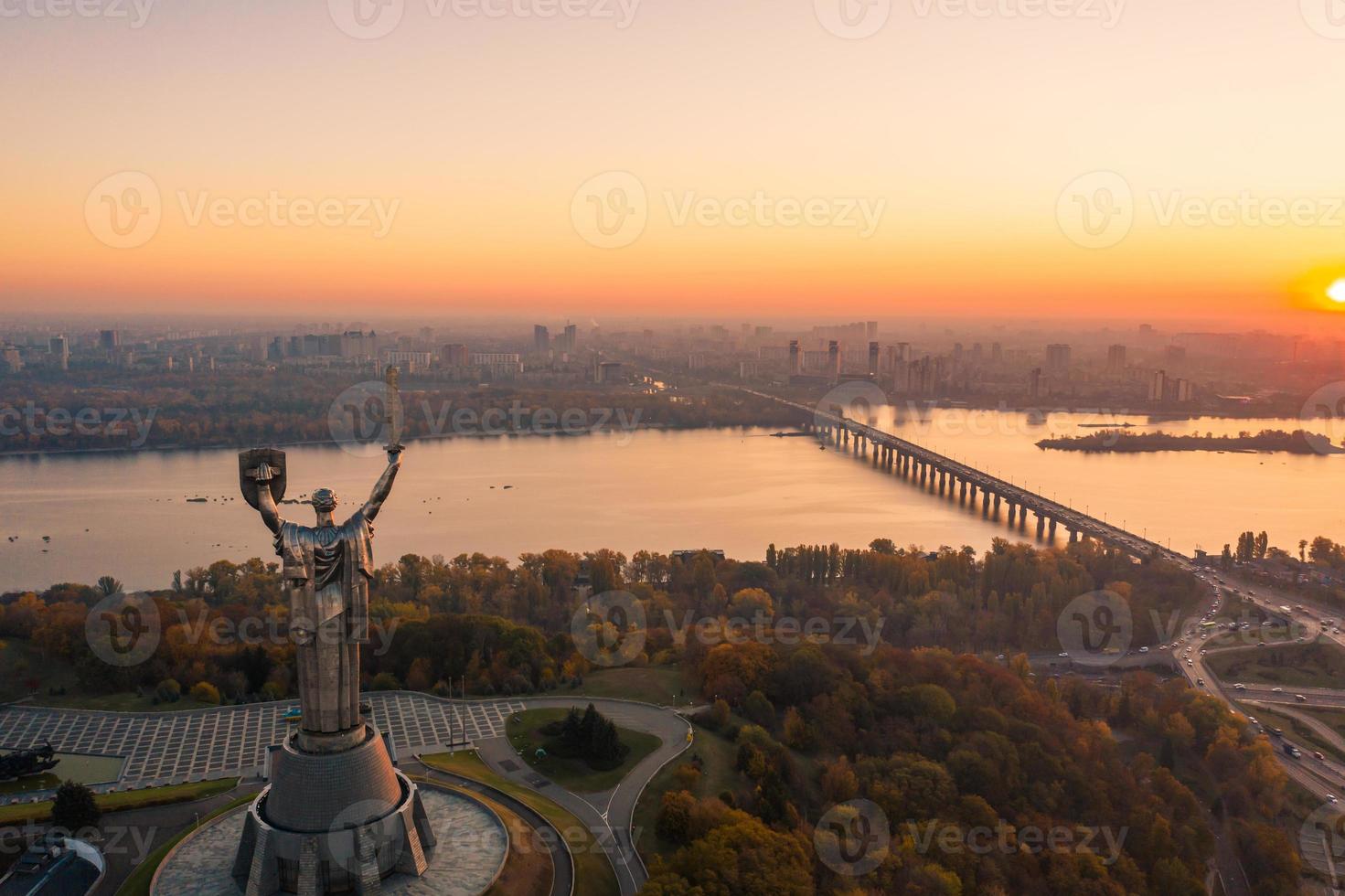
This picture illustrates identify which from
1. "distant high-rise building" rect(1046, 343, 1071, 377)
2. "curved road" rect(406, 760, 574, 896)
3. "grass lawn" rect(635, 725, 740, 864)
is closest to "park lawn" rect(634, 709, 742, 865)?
"grass lawn" rect(635, 725, 740, 864)

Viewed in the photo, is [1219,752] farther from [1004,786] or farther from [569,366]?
[569,366]

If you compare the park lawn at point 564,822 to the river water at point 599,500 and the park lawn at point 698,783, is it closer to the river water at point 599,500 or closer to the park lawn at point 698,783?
the park lawn at point 698,783

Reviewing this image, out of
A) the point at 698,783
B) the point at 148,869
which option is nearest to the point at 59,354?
the point at 148,869

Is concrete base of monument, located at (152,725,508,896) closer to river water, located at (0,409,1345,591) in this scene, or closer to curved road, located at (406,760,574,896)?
curved road, located at (406,760,574,896)

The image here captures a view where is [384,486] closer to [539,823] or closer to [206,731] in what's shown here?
[539,823]

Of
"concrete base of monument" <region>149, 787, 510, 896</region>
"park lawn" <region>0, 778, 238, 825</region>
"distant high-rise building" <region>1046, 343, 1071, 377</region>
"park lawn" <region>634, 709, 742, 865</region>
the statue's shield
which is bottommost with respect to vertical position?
"park lawn" <region>634, 709, 742, 865</region>

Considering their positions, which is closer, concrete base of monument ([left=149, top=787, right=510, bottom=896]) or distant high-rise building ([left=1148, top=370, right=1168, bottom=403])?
concrete base of monument ([left=149, top=787, right=510, bottom=896])

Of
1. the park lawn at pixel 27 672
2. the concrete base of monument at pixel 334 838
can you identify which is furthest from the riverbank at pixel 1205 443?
the concrete base of monument at pixel 334 838
